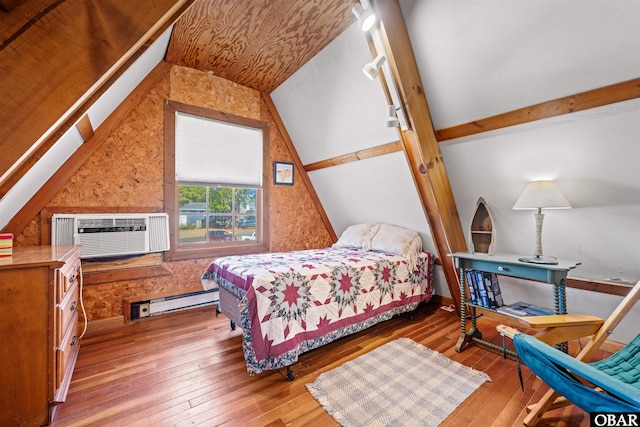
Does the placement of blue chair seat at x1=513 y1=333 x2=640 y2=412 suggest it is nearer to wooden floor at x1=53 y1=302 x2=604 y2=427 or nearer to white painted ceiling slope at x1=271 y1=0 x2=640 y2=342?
wooden floor at x1=53 y1=302 x2=604 y2=427

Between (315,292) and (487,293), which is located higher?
(315,292)

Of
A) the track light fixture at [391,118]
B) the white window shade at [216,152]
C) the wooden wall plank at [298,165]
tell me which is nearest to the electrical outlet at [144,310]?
the white window shade at [216,152]

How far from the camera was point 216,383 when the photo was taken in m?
1.86

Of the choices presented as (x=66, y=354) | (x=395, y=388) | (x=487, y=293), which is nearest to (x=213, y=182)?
(x=66, y=354)

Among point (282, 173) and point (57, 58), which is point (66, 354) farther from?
point (282, 173)

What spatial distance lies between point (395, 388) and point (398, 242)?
5.26ft

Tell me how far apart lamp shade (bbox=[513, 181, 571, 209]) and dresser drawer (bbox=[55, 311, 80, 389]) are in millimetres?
3112

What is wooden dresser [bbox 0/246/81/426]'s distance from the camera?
1373mm

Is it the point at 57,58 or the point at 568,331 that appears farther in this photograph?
the point at 568,331

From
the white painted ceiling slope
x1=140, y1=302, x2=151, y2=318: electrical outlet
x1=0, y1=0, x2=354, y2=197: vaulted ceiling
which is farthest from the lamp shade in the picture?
x1=140, y1=302, x2=151, y2=318: electrical outlet

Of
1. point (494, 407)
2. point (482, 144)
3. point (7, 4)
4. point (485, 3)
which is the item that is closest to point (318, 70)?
point (485, 3)

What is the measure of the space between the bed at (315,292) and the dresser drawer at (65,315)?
3.23ft

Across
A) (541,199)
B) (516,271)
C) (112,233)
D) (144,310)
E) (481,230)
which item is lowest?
(144,310)

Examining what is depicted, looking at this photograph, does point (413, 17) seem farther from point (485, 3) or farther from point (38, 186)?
point (38, 186)
